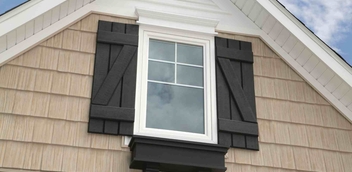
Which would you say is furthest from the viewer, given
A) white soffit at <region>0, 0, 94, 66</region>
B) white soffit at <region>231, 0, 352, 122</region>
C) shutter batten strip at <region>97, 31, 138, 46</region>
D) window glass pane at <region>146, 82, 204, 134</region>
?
white soffit at <region>231, 0, 352, 122</region>

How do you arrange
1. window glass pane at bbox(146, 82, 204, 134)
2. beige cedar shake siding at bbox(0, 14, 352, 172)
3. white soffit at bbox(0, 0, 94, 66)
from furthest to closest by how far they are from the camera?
window glass pane at bbox(146, 82, 204, 134)
white soffit at bbox(0, 0, 94, 66)
beige cedar shake siding at bbox(0, 14, 352, 172)

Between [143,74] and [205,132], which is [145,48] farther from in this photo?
[205,132]

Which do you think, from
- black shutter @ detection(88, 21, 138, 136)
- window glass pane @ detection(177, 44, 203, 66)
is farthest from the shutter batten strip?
window glass pane @ detection(177, 44, 203, 66)

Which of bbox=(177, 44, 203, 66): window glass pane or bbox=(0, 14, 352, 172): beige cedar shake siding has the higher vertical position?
bbox=(177, 44, 203, 66): window glass pane

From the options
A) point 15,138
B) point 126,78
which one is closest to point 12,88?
point 15,138

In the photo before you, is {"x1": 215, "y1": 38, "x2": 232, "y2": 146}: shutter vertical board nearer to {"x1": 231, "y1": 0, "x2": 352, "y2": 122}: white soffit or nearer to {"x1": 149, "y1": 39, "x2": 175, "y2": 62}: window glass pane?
{"x1": 149, "y1": 39, "x2": 175, "y2": 62}: window glass pane

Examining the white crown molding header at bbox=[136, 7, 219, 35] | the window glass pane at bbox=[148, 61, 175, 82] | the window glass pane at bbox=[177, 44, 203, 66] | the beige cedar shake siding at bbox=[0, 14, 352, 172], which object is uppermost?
the white crown molding header at bbox=[136, 7, 219, 35]

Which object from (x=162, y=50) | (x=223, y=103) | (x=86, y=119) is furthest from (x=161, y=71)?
(x=86, y=119)

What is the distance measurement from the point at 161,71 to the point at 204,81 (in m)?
0.48

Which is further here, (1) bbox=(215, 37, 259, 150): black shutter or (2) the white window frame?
(1) bbox=(215, 37, 259, 150): black shutter

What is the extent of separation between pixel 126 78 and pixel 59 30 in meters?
0.89

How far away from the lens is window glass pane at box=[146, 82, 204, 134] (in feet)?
14.6

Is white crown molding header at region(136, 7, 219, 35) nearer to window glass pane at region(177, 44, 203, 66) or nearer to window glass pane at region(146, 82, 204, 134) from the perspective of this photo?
window glass pane at region(177, 44, 203, 66)

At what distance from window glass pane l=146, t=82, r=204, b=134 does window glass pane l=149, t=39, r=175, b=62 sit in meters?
0.35
